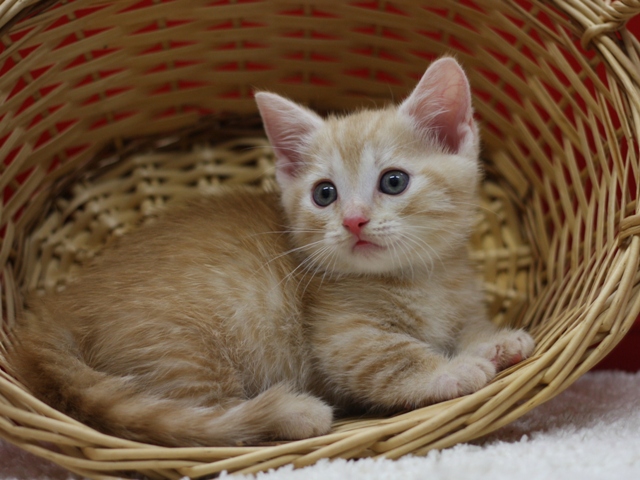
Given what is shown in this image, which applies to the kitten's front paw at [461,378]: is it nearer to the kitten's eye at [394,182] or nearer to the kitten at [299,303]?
the kitten at [299,303]

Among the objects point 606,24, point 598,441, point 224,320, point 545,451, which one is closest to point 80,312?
A: point 224,320

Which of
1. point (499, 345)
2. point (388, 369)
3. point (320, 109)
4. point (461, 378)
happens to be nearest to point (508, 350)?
point (499, 345)

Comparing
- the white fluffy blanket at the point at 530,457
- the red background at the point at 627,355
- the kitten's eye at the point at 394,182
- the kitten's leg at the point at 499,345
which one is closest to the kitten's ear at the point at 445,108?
the kitten's eye at the point at 394,182

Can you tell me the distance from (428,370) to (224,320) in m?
0.47

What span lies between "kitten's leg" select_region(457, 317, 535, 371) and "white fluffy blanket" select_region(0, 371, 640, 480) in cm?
15

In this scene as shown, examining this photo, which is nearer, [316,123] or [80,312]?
[80,312]

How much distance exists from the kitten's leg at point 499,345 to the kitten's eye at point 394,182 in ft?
1.36

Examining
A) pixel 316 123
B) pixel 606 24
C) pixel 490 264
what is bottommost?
pixel 490 264

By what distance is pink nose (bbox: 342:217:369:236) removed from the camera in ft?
4.72

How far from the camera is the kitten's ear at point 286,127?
5.54 feet

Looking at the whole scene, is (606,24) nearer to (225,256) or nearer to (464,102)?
(464,102)

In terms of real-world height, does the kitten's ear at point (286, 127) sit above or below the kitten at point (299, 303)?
above

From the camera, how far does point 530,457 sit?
1.19m

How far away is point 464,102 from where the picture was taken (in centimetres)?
157
